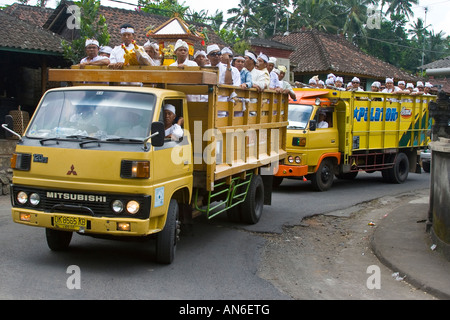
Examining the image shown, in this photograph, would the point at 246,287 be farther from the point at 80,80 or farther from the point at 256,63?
the point at 256,63

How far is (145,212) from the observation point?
19.9ft

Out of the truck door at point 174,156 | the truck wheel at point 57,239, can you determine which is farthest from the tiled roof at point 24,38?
the truck door at point 174,156

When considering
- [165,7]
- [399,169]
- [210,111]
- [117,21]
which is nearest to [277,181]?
[399,169]

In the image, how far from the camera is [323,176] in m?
14.0

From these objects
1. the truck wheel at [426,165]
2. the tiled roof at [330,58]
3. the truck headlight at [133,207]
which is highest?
the tiled roof at [330,58]

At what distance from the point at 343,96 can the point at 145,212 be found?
9.02m

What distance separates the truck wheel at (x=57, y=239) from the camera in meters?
7.07

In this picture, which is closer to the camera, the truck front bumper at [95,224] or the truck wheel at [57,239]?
the truck front bumper at [95,224]

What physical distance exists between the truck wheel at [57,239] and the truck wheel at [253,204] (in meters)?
3.38

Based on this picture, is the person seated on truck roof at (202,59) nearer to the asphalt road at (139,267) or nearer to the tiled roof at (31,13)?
the asphalt road at (139,267)

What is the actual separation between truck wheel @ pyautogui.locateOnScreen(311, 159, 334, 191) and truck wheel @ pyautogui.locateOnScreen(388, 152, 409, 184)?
2993 mm

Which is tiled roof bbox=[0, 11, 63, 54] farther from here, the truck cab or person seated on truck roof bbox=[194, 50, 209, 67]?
person seated on truck roof bbox=[194, 50, 209, 67]
